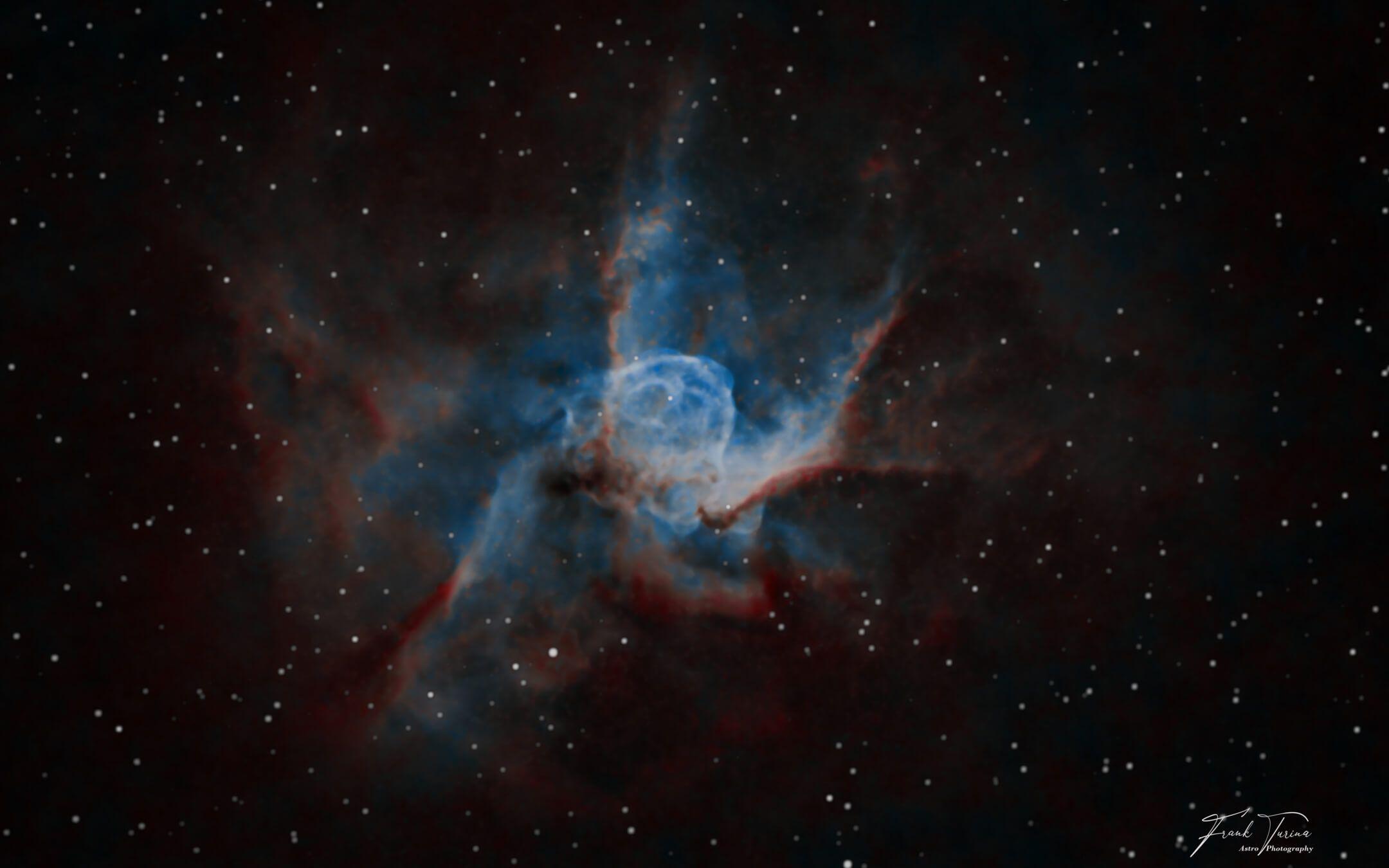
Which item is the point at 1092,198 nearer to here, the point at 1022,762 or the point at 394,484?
the point at 1022,762
